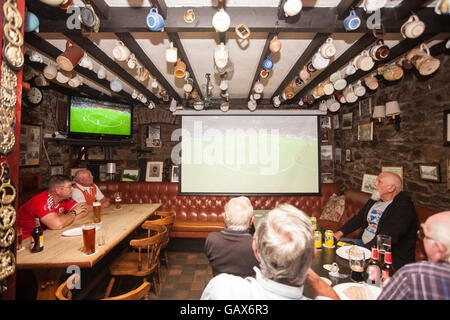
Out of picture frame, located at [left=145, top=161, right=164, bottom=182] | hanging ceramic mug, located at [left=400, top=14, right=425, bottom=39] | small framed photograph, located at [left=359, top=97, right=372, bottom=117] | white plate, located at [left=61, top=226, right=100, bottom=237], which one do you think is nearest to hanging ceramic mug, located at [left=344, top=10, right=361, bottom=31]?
hanging ceramic mug, located at [left=400, top=14, right=425, bottom=39]

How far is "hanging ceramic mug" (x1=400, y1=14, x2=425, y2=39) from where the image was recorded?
5.74ft

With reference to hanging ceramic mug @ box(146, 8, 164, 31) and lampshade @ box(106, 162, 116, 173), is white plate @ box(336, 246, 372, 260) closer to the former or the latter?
hanging ceramic mug @ box(146, 8, 164, 31)

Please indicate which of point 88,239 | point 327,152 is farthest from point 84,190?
point 327,152

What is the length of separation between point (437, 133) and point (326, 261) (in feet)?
7.61

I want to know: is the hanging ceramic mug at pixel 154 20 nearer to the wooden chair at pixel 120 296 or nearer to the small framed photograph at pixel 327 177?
the wooden chair at pixel 120 296

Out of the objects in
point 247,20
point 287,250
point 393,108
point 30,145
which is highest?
point 247,20

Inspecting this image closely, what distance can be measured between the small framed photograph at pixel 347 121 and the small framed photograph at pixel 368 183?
1088mm

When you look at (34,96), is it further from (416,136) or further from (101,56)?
(416,136)

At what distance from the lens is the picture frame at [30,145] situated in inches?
134

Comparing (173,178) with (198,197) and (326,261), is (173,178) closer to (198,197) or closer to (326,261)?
A: (198,197)

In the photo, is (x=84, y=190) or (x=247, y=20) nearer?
(x=247, y=20)

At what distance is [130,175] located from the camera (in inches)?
201

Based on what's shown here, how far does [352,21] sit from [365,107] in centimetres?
260

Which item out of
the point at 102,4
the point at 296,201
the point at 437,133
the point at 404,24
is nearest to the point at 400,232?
the point at 437,133
